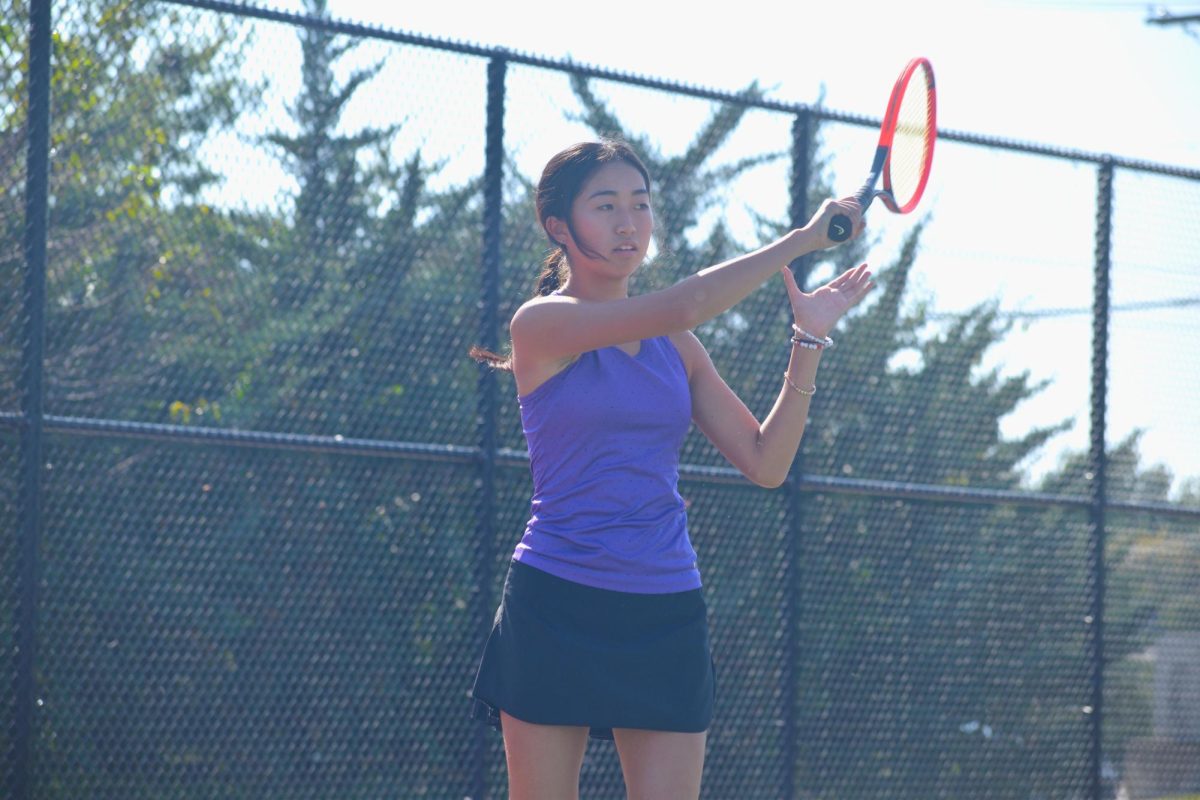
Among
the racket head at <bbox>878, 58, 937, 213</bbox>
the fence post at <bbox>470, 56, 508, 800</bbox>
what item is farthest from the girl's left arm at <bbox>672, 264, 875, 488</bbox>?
the fence post at <bbox>470, 56, 508, 800</bbox>

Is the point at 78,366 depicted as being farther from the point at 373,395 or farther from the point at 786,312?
the point at 786,312

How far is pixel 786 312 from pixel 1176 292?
1907 millimetres

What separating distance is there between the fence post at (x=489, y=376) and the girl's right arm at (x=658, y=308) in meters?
2.00

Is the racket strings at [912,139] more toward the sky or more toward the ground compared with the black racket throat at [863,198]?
more toward the sky

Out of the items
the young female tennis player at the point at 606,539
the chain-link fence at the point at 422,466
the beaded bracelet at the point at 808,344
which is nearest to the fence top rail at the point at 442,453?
the chain-link fence at the point at 422,466

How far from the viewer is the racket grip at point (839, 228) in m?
2.46

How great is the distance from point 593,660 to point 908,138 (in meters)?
A: 1.84

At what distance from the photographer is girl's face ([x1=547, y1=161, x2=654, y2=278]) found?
8.70 feet

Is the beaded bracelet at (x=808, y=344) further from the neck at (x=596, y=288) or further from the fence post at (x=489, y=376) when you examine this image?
the fence post at (x=489, y=376)

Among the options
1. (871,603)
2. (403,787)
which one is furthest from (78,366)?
(871,603)

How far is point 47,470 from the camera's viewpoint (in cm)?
422

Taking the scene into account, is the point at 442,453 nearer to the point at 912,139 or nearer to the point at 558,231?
the point at 912,139

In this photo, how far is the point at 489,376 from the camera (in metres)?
4.61

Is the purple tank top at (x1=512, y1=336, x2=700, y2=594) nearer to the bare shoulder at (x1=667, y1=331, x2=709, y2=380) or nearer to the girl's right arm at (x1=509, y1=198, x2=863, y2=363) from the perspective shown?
the girl's right arm at (x1=509, y1=198, x2=863, y2=363)
